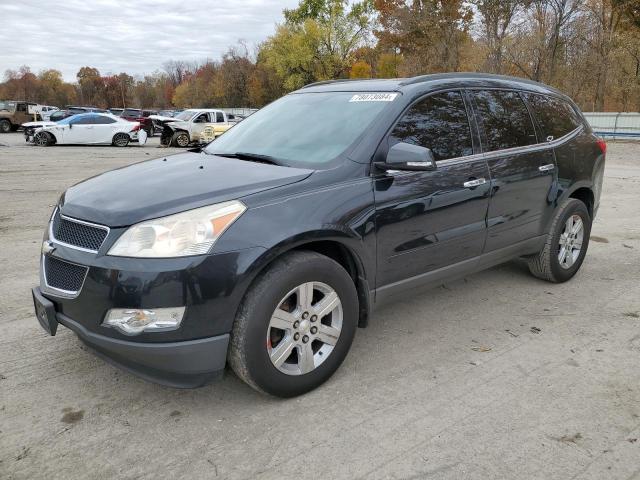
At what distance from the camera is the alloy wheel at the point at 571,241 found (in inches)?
194

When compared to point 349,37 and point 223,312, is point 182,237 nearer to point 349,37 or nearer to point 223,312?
point 223,312

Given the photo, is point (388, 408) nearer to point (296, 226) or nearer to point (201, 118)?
point (296, 226)

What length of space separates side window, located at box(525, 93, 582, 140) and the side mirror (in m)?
1.96

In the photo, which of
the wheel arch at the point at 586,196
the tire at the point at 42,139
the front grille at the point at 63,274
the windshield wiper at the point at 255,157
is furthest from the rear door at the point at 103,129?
the front grille at the point at 63,274

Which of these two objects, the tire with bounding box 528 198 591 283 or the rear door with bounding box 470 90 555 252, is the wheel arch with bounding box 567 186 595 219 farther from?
the rear door with bounding box 470 90 555 252

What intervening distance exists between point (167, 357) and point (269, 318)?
53 centimetres

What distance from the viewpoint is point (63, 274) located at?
2.80 metres

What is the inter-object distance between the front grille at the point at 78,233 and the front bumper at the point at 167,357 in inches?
16.0

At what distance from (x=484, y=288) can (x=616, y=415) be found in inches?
82.6

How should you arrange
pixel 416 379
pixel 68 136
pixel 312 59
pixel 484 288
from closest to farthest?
pixel 416 379 < pixel 484 288 < pixel 68 136 < pixel 312 59

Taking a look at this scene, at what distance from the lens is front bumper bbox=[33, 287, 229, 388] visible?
2.59m

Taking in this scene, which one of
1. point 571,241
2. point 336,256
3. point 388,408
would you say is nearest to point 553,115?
point 571,241

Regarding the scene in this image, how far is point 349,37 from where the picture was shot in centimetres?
5703

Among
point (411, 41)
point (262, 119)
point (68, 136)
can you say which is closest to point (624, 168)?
point (262, 119)
